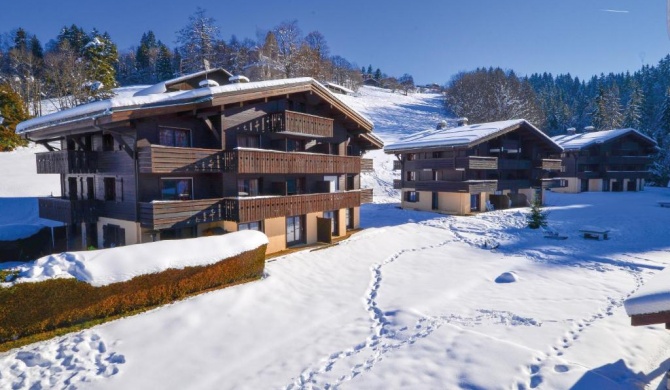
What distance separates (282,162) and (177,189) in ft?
18.5

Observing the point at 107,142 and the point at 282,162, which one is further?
the point at 282,162

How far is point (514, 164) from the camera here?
35.7 m

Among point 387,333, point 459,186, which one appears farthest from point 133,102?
point 459,186

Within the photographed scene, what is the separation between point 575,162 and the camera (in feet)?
160

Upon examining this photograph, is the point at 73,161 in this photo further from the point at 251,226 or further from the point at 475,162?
the point at 475,162

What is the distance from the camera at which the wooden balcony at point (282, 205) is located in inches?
684

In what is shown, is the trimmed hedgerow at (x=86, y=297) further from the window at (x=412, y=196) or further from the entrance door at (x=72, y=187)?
the window at (x=412, y=196)

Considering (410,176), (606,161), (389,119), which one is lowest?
(410,176)

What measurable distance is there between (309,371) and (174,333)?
15.0 ft

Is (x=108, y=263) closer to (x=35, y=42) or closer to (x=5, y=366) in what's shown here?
(x=5, y=366)

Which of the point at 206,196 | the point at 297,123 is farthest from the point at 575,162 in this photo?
the point at 206,196

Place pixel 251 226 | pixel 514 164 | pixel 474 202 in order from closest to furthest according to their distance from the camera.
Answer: pixel 251 226 → pixel 474 202 → pixel 514 164

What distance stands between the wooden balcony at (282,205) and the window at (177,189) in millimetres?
1836

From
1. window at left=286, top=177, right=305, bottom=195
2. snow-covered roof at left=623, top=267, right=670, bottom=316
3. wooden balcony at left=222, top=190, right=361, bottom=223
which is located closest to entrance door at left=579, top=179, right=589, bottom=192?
wooden balcony at left=222, top=190, right=361, bottom=223
